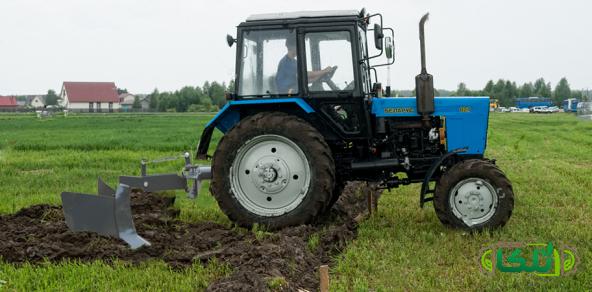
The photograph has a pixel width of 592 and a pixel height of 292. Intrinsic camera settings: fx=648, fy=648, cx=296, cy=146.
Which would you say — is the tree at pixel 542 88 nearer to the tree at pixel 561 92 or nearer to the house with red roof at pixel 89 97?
the tree at pixel 561 92

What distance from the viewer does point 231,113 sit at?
7688mm

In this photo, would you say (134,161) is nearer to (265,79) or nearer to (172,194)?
(172,194)

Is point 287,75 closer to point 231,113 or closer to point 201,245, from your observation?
point 231,113

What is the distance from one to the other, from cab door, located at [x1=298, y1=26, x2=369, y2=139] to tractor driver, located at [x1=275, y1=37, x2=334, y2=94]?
0.01 m

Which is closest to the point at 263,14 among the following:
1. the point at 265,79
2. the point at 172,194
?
the point at 265,79

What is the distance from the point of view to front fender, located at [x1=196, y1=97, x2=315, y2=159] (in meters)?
7.30

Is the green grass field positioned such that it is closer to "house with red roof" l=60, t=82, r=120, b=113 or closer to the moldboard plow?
the moldboard plow

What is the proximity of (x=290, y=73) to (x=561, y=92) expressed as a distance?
12682 centimetres

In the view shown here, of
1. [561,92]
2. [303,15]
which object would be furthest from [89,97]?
[303,15]

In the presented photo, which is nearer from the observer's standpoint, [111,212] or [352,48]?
[111,212]

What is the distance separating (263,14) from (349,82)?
1305 mm

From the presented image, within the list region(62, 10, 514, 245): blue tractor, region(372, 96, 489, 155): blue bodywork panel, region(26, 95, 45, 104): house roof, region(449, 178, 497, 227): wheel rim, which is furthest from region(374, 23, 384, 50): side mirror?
region(26, 95, 45, 104): house roof

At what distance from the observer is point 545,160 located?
15.5m

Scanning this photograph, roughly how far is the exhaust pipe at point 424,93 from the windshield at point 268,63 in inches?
55.5
